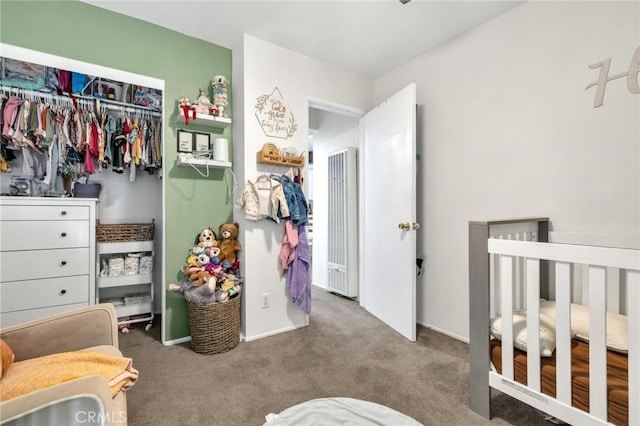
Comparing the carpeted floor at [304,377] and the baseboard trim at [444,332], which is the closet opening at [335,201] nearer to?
the baseboard trim at [444,332]

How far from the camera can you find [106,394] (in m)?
0.82

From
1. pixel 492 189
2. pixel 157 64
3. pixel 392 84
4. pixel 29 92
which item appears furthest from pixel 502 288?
pixel 29 92

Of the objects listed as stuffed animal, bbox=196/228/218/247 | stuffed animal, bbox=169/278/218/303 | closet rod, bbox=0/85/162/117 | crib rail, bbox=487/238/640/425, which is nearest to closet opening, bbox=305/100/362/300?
stuffed animal, bbox=196/228/218/247

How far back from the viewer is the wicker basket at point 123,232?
8.34ft

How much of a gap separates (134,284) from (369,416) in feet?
7.99

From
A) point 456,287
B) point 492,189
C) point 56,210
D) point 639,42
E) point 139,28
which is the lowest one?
point 456,287

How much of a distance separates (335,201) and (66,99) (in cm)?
269

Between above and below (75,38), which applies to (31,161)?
below

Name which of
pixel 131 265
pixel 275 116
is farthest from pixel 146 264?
pixel 275 116

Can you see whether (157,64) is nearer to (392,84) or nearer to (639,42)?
(392,84)

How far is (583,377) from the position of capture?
120 cm

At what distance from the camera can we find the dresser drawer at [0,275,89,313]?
2.08 metres

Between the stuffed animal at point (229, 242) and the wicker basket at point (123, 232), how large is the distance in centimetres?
84

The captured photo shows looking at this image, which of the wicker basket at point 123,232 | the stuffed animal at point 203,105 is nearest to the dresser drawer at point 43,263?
the wicker basket at point 123,232
